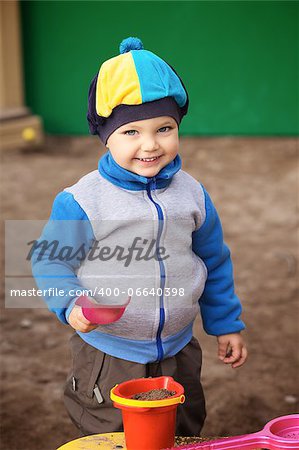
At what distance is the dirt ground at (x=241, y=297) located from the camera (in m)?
2.85

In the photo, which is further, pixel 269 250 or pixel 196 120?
pixel 196 120

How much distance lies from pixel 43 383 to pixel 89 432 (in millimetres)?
1096

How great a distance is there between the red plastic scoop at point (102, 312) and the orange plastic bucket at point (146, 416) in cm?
13

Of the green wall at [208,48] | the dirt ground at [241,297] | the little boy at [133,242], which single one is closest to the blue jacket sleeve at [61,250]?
the little boy at [133,242]

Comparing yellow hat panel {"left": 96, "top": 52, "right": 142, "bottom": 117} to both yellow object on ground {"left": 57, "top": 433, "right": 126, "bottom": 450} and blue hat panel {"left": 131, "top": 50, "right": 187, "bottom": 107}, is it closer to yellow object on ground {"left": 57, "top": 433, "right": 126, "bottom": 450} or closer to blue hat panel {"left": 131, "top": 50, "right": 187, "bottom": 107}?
blue hat panel {"left": 131, "top": 50, "right": 187, "bottom": 107}

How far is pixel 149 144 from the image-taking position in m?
1.78

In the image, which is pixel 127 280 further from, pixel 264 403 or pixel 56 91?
pixel 56 91

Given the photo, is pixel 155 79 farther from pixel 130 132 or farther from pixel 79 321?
pixel 79 321

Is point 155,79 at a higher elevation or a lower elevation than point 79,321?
higher

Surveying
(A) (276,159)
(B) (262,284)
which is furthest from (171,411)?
(A) (276,159)

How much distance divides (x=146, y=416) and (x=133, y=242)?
0.47 meters

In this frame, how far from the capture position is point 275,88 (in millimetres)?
6621

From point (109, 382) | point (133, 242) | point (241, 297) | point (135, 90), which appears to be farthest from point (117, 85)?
point (241, 297)

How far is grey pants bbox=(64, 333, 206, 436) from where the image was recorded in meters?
1.95
